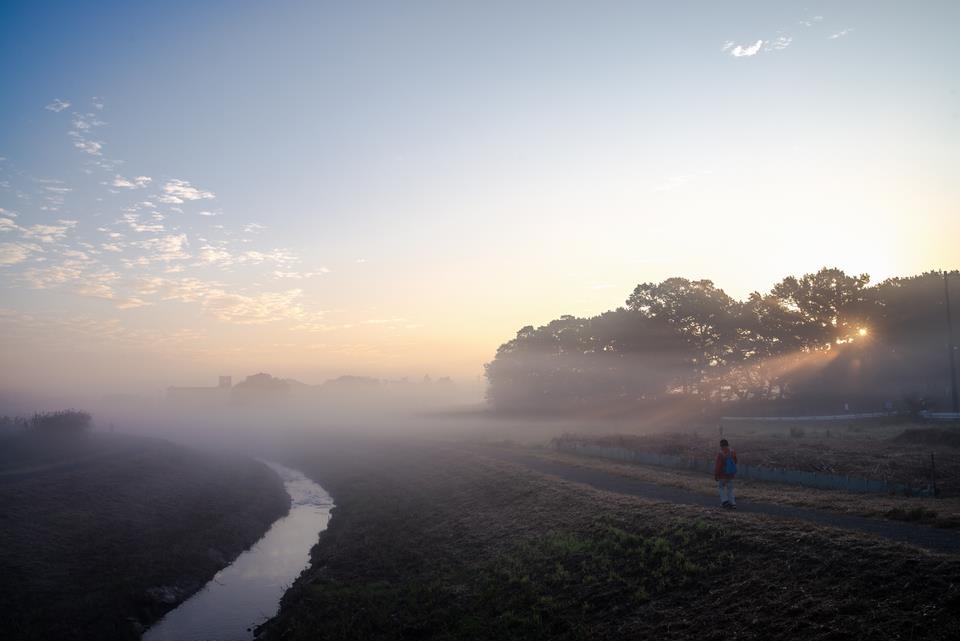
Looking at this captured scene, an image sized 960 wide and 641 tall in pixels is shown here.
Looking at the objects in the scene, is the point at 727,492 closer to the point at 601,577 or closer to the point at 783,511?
the point at 783,511

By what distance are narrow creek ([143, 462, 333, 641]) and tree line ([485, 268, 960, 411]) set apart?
65781 mm

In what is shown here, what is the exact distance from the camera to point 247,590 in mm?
28547

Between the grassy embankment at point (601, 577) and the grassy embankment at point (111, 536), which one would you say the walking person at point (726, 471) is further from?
the grassy embankment at point (111, 536)

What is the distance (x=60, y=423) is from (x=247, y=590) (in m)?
70.3

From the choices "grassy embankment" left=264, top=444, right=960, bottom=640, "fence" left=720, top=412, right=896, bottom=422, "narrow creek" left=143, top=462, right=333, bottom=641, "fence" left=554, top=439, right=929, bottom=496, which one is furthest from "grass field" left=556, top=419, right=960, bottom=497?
"narrow creek" left=143, top=462, right=333, bottom=641

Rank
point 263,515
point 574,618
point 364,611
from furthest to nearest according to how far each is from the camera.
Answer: point 263,515, point 364,611, point 574,618

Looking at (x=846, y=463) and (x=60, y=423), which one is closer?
(x=846, y=463)

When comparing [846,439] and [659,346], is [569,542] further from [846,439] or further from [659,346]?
[659,346]

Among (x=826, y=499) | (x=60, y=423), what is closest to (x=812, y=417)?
(x=826, y=499)

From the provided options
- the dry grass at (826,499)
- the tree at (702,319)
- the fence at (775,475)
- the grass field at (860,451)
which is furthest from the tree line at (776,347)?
the dry grass at (826,499)

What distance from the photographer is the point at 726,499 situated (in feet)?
77.2

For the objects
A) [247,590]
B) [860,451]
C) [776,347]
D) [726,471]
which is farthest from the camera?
[776,347]

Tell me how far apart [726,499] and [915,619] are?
39.5 feet

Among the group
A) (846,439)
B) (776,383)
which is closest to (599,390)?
(776,383)
